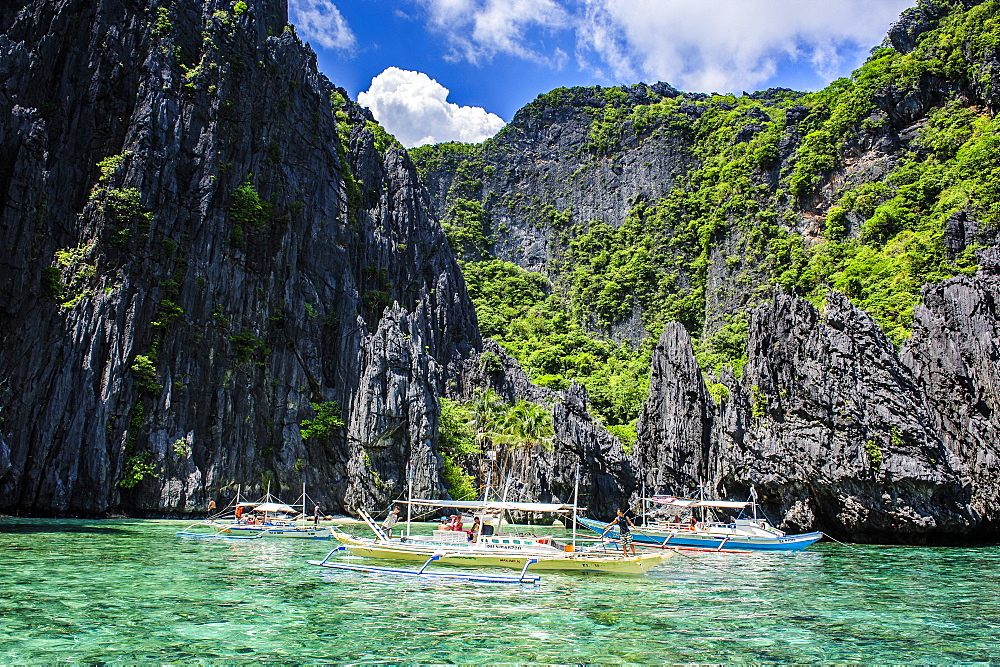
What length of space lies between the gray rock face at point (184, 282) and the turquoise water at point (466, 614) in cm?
2151

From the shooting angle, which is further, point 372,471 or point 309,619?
point 372,471

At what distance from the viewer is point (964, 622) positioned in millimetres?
16578

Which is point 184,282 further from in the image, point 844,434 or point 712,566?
point 844,434

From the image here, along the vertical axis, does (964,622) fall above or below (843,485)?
below

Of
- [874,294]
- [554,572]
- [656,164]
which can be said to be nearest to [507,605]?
[554,572]

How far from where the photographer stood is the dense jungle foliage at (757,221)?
243ft

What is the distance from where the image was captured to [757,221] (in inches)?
3728

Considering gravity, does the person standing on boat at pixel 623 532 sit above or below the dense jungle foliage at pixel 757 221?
below

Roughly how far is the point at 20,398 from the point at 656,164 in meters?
99.5

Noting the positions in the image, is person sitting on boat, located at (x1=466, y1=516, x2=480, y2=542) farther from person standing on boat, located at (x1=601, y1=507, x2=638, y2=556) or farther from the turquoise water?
person standing on boat, located at (x1=601, y1=507, x2=638, y2=556)

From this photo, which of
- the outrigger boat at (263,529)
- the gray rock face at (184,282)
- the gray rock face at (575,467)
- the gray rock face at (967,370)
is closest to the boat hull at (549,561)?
A: the outrigger boat at (263,529)

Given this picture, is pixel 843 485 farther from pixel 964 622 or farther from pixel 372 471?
pixel 372 471

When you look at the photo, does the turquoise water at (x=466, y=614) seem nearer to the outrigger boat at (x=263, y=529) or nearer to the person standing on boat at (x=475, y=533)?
the person standing on boat at (x=475, y=533)

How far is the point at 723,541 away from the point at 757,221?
223ft
